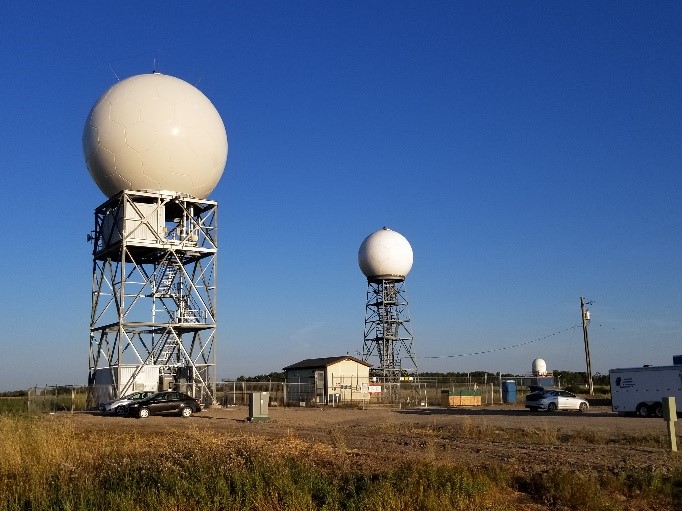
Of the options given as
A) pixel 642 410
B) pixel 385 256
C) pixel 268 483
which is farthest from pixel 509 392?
pixel 268 483

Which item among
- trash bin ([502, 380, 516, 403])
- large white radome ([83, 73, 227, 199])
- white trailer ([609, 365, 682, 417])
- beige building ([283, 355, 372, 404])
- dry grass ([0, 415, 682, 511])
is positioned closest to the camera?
dry grass ([0, 415, 682, 511])

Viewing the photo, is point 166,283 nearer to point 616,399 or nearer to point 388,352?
point 616,399

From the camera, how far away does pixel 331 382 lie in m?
54.6

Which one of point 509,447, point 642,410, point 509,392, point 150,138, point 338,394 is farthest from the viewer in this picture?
point 509,392

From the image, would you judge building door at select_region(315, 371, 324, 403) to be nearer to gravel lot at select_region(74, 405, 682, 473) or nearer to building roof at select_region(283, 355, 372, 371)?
building roof at select_region(283, 355, 372, 371)

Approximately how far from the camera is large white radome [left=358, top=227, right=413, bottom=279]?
224 feet

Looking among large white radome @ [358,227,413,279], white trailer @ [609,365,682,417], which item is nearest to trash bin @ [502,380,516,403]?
large white radome @ [358,227,413,279]

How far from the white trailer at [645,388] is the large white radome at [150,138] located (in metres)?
25.2

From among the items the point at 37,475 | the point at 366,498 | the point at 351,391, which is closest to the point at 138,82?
the point at 351,391

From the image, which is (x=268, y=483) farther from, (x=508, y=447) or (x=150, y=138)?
(x=150, y=138)

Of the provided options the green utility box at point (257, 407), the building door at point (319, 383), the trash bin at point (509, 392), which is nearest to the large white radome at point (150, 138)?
the green utility box at point (257, 407)

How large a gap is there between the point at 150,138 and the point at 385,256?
1231 inches

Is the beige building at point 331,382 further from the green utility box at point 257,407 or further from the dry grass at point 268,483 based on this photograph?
the dry grass at point 268,483

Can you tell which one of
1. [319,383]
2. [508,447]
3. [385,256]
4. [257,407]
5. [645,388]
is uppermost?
[385,256]
